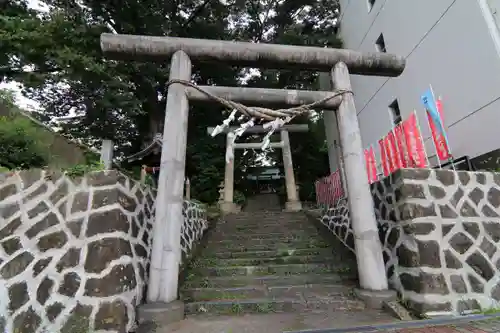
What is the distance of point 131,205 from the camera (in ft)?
12.6

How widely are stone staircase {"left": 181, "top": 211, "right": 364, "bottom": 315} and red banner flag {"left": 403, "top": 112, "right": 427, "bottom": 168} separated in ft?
7.79

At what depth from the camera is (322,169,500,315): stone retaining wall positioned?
11.1ft

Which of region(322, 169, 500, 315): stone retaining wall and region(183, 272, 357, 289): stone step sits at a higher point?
region(322, 169, 500, 315): stone retaining wall

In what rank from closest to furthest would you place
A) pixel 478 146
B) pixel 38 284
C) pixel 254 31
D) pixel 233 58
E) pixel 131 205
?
pixel 38 284 < pixel 131 205 < pixel 233 58 < pixel 478 146 < pixel 254 31

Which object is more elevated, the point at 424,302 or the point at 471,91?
the point at 471,91

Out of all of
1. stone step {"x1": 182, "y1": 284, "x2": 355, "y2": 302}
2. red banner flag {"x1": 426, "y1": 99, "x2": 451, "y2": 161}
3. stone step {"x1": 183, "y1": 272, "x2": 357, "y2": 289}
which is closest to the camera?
stone step {"x1": 182, "y1": 284, "x2": 355, "y2": 302}

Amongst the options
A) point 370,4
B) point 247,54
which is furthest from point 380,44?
point 247,54

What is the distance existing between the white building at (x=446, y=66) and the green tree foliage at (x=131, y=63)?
461cm

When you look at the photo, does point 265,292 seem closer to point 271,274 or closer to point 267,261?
point 271,274

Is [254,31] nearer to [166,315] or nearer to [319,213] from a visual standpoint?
[319,213]

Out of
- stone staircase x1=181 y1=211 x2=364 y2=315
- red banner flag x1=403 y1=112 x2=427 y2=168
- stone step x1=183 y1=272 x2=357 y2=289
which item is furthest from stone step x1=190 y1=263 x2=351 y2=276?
red banner flag x1=403 y1=112 x2=427 y2=168

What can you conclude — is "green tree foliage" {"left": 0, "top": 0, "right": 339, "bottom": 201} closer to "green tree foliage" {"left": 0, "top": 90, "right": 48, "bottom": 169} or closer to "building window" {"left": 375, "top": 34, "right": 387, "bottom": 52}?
"building window" {"left": 375, "top": 34, "right": 387, "bottom": 52}

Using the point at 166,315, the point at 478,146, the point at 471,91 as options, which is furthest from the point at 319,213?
the point at 166,315

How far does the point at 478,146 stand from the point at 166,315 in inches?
280
